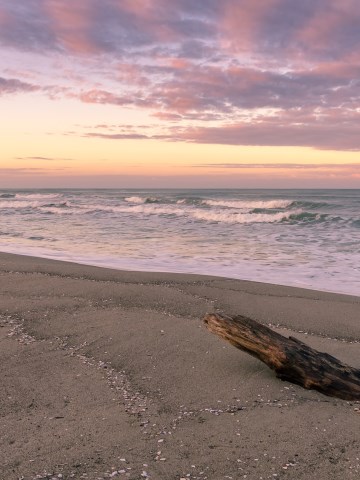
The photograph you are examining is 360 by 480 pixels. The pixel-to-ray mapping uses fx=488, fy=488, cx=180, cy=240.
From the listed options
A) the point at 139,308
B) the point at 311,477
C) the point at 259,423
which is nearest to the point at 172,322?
the point at 139,308

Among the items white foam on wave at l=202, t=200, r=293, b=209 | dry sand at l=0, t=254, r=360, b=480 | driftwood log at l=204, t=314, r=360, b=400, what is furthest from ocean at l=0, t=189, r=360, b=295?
white foam on wave at l=202, t=200, r=293, b=209

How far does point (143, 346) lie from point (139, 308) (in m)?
1.70

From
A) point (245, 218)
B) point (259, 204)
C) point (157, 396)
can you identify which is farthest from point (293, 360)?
point (259, 204)

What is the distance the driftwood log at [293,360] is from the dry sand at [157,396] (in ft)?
0.40

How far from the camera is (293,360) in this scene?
493 cm

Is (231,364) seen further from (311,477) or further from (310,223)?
(310,223)

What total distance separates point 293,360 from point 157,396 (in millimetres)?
1413

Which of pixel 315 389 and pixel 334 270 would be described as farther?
pixel 334 270

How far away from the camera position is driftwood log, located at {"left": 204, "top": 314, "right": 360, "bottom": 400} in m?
4.80

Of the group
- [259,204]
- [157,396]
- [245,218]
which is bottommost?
[157,396]

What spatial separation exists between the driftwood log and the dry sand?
12cm

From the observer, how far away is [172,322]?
22.8ft

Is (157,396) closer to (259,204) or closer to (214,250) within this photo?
(214,250)

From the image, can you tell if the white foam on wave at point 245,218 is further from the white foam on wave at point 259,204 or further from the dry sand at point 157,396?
the dry sand at point 157,396
